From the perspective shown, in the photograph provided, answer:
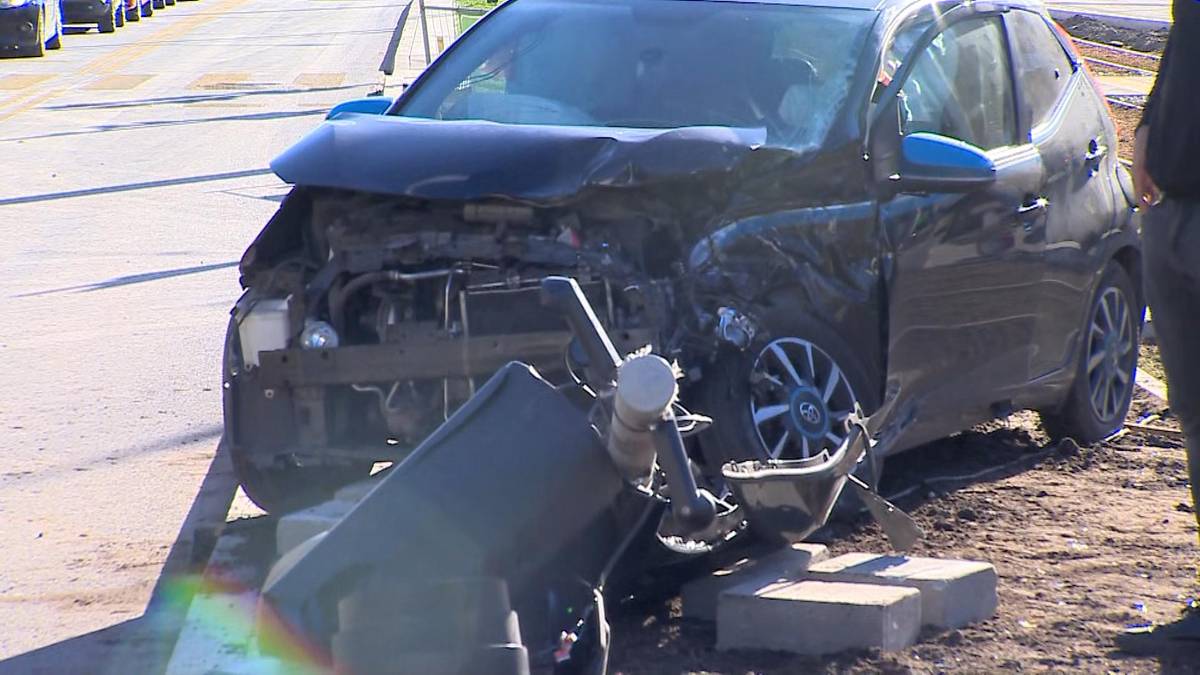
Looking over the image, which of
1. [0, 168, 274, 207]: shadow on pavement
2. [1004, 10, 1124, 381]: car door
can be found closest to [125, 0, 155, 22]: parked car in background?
[0, 168, 274, 207]: shadow on pavement

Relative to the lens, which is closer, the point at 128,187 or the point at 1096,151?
the point at 1096,151

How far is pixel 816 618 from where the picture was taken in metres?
4.71

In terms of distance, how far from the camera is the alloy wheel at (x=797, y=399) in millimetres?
5422

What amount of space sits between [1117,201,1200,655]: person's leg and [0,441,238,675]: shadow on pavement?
273 cm

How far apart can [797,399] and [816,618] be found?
0.96 meters

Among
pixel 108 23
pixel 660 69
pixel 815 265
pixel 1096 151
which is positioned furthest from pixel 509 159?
pixel 108 23

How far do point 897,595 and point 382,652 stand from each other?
1548 millimetres

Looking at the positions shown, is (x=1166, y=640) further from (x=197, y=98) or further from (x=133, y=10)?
(x=133, y=10)

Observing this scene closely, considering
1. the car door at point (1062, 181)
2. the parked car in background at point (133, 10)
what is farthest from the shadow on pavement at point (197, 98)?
the parked car in background at point (133, 10)

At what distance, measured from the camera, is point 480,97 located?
6625 mm

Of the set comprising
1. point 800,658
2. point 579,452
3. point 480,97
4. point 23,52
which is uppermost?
point 480,97

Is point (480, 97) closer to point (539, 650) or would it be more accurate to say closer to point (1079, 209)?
point (1079, 209)

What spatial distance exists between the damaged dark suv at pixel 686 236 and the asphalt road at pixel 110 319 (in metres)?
0.80

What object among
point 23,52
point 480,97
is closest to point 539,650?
point 480,97
